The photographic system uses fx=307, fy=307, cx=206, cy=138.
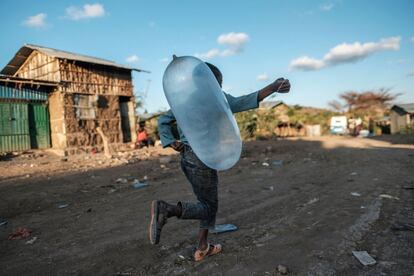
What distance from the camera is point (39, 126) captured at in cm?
1294

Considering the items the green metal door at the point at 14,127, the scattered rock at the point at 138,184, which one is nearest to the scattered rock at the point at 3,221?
the scattered rock at the point at 138,184

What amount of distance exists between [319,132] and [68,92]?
2029 centimetres

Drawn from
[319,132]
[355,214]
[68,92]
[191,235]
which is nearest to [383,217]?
[355,214]

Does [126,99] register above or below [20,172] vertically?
above

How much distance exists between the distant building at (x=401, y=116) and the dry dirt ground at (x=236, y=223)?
65.0 ft

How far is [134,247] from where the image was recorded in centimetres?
266

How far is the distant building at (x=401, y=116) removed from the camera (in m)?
23.0

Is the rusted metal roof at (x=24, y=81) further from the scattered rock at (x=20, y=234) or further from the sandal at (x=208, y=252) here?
the sandal at (x=208, y=252)

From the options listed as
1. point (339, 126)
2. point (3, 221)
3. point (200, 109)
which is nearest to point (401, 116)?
point (339, 126)

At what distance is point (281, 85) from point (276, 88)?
42 mm

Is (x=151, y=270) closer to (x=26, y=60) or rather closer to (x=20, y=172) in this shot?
(x=20, y=172)

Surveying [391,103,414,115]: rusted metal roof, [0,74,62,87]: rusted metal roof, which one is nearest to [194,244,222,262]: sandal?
[0,74,62,87]: rusted metal roof

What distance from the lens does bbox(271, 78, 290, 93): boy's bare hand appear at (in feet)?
7.40

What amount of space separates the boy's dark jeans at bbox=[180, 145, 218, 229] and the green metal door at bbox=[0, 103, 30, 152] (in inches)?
467
